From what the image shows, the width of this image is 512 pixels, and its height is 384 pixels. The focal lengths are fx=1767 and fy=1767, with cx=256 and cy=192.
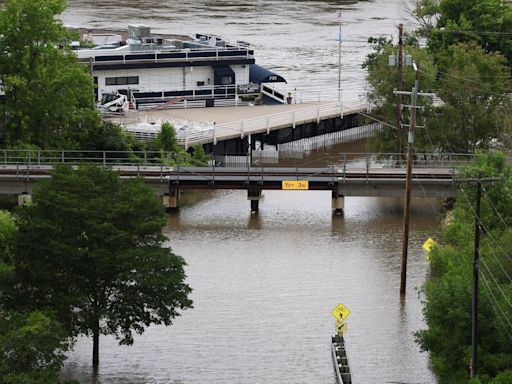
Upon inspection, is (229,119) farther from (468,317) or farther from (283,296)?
(468,317)

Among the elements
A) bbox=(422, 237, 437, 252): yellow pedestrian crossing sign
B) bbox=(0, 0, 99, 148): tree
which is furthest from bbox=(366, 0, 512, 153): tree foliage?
bbox=(0, 0, 99, 148): tree

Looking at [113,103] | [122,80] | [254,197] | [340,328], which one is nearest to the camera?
[340,328]

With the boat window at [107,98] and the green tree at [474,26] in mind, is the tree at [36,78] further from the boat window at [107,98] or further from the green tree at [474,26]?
the green tree at [474,26]

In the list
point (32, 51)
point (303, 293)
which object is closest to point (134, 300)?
point (303, 293)

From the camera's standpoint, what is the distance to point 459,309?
41.2 meters

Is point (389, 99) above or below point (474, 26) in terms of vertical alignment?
below

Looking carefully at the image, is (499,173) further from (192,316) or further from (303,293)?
(192,316)

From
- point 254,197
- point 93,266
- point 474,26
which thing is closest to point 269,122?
point 254,197

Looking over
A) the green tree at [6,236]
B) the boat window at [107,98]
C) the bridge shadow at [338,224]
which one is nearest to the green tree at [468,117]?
the bridge shadow at [338,224]

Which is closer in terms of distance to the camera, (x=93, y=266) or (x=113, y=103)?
(x=93, y=266)

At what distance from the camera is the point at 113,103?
80438 mm

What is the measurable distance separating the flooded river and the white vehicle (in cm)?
898

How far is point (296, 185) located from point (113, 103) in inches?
767

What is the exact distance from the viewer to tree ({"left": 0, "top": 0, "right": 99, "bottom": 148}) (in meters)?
67.0
